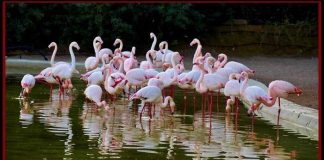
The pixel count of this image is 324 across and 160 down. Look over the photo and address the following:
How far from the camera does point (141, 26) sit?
67.2 feet

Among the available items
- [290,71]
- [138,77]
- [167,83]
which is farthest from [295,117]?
[290,71]

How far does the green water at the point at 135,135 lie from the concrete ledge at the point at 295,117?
194 mm

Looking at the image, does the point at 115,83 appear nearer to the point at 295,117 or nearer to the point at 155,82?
the point at 155,82

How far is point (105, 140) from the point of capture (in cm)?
685

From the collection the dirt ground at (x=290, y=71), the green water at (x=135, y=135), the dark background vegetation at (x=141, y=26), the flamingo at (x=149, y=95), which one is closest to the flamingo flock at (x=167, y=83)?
the flamingo at (x=149, y=95)

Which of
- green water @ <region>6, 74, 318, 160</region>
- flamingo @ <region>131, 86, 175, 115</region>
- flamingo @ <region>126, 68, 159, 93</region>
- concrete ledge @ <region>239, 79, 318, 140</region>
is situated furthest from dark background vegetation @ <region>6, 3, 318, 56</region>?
flamingo @ <region>131, 86, 175, 115</region>

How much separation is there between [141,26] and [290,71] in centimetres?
599

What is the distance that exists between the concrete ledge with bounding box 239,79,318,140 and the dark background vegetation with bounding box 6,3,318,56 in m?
10.4

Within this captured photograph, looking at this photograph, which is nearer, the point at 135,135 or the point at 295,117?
the point at 135,135

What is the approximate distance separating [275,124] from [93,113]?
89.8 inches

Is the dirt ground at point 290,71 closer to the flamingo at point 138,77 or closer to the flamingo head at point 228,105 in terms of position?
the flamingo head at point 228,105

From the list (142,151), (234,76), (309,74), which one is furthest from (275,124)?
(309,74)

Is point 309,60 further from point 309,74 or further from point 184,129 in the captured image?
point 184,129

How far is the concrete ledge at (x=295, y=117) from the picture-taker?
7845mm
